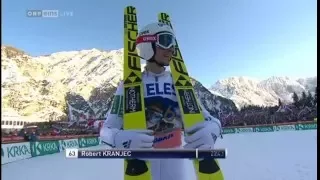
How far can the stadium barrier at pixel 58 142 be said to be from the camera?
1930mm

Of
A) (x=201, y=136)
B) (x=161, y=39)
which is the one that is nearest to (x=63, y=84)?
(x=161, y=39)

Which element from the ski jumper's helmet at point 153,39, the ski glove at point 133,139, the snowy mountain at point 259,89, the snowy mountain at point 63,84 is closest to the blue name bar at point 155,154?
the ski glove at point 133,139

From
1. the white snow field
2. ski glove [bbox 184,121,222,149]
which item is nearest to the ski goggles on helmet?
ski glove [bbox 184,121,222,149]

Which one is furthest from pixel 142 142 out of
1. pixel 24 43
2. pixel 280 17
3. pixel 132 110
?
pixel 280 17

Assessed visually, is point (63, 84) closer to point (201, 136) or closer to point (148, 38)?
point (148, 38)

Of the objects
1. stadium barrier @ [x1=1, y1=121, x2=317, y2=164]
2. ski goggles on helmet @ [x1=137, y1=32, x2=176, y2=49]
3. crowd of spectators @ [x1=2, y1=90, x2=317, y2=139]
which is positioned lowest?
stadium barrier @ [x1=1, y1=121, x2=317, y2=164]

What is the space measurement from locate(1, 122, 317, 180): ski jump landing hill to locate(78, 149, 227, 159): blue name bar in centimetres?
4

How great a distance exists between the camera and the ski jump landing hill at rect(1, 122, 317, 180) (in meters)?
1.92

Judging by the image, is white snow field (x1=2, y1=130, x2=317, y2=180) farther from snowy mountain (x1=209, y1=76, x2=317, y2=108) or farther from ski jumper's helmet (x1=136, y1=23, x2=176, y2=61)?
ski jumper's helmet (x1=136, y1=23, x2=176, y2=61)

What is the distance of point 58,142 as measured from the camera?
196 centimetres

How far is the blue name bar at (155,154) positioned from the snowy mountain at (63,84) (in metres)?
0.18

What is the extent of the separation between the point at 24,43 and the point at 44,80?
0.20m

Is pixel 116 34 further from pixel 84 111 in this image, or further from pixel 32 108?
pixel 32 108

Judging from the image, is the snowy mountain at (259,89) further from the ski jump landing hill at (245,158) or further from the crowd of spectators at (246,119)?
the ski jump landing hill at (245,158)
